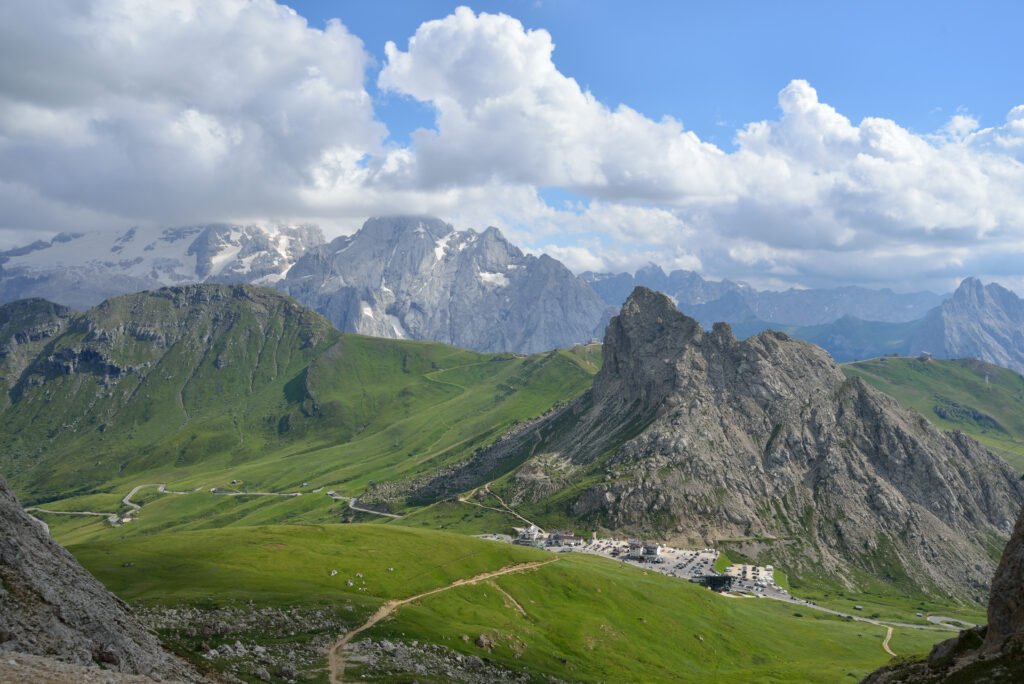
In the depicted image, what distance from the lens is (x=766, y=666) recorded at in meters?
157

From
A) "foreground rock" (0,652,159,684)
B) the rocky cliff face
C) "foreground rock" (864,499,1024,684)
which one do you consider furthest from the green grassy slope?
"foreground rock" (864,499,1024,684)

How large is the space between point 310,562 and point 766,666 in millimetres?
101354

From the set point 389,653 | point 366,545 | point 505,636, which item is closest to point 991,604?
point 389,653

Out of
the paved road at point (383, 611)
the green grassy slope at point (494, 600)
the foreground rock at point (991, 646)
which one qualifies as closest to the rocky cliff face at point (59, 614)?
the paved road at point (383, 611)

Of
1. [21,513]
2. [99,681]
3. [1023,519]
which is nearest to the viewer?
[99,681]

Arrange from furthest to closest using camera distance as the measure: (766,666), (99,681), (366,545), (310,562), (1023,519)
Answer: (366,545) → (766,666) → (310,562) → (1023,519) → (99,681)

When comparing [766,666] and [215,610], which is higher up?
[215,610]

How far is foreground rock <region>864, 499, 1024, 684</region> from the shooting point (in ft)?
164

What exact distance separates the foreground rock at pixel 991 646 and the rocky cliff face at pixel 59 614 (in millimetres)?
56032

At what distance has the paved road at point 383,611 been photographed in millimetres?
77000

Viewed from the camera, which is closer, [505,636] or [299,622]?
[299,622]

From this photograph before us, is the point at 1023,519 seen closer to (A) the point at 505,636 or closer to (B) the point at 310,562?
(A) the point at 505,636

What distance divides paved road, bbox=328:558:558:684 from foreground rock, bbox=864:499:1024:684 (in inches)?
2065

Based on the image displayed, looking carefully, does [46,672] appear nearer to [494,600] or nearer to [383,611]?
[383,611]
